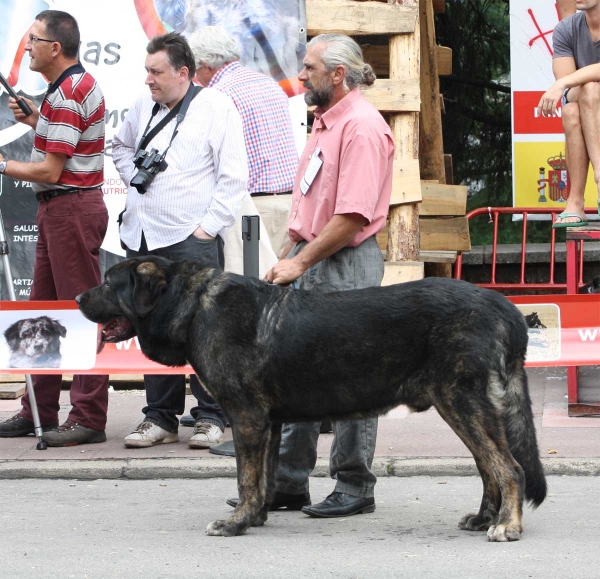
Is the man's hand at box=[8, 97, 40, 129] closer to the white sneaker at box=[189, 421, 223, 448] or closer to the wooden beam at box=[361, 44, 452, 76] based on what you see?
the white sneaker at box=[189, 421, 223, 448]

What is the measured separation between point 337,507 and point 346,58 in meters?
2.20

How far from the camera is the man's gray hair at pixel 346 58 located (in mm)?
5867

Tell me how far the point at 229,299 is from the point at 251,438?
64cm

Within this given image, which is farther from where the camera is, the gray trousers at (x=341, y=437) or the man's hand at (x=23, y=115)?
the man's hand at (x=23, y=115)

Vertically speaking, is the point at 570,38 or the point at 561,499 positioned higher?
the point at 570,38

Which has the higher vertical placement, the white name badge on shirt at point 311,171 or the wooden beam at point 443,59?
the wooden beam at point 443,59

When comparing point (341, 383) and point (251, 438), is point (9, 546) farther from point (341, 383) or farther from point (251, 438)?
point (341, 383)

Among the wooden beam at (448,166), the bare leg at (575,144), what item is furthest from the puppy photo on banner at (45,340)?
the wooden beam at (448,166)

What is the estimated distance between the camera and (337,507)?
5965 mm

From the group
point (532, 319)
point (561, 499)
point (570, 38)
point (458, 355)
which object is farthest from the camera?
point (570, 38)

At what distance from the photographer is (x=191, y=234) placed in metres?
7.20

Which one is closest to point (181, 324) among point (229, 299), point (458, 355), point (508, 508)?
point (229, 299)

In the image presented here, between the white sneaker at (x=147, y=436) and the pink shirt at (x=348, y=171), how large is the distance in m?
2.08

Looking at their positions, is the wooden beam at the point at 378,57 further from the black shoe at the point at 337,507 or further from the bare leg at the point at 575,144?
the black shoe at the point at 337,507
